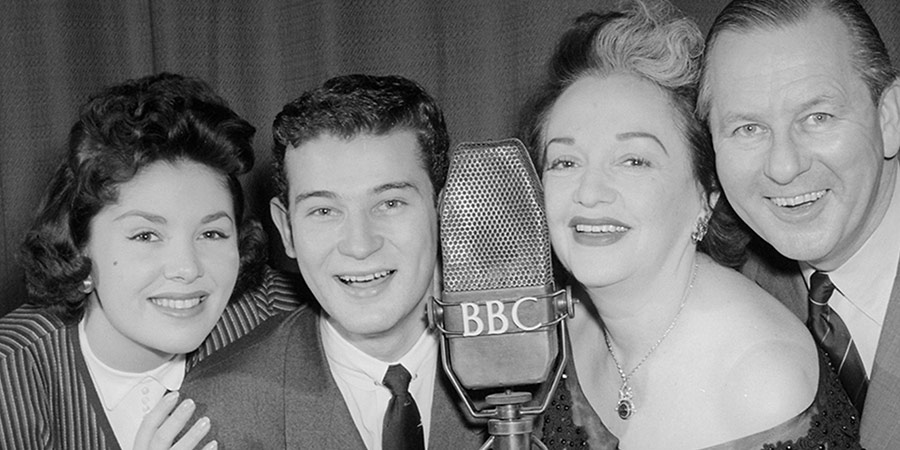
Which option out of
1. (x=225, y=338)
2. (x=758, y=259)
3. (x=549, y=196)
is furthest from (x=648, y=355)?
(x=225, y=338)

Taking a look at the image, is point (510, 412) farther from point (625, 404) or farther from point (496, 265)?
point (625, 404)

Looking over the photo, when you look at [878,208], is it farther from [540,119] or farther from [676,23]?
[540,119]

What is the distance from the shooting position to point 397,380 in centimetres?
202

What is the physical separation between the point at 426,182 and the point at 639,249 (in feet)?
1.51

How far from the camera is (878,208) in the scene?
6.63 feet

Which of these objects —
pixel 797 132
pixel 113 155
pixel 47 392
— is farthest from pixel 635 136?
pixel 47 392

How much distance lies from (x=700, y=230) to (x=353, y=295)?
2.13 feet

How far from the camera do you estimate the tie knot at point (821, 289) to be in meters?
2.05

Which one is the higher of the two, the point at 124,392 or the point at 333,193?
the point at 333,193

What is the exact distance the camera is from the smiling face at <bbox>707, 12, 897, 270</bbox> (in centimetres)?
187

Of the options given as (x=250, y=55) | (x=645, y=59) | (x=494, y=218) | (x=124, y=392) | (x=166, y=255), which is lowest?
(x=124, y=392)

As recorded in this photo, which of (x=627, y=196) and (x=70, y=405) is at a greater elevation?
(x=627, y=196)

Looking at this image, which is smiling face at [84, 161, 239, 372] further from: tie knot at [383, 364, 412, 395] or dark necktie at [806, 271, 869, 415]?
dark necktie at [806, 271, 869, 415]

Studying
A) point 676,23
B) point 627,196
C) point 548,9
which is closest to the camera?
point 627,196
